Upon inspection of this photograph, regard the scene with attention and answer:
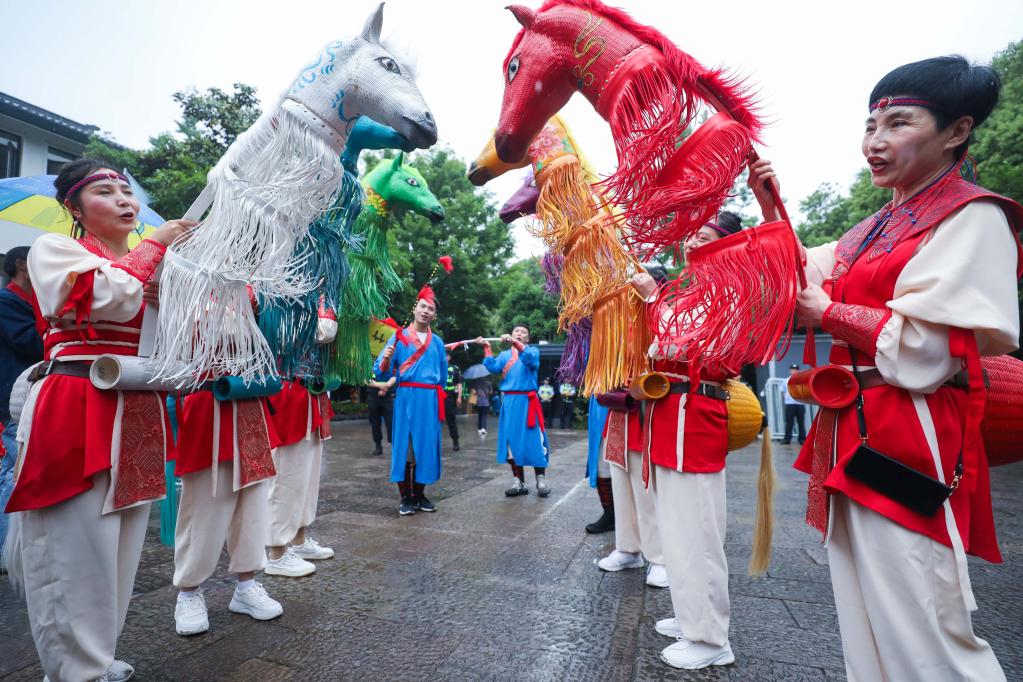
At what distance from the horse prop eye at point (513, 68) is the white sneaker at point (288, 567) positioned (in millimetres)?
2823

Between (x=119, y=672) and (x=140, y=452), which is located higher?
(x=140, y=452)

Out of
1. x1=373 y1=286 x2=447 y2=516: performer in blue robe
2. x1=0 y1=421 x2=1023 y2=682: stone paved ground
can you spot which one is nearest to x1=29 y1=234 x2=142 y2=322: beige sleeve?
x1=0 y1=421 x2=1023 y2=682: stone paved ground

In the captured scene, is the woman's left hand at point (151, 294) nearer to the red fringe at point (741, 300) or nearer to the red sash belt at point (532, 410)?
the red fringe at point (741, 300)

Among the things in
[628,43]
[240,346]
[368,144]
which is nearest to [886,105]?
[628,43]

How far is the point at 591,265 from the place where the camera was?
2715 millimetres

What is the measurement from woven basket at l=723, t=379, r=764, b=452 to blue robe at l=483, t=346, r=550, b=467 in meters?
3.58

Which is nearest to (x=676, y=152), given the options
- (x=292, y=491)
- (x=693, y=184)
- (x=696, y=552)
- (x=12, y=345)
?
(x=693, y=184)

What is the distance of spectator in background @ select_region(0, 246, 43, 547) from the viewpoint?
3055 millimetres

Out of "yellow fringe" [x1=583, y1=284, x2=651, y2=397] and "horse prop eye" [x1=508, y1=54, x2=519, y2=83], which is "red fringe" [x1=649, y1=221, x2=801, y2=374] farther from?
"yellow fringe" [x1=583, y1=284, x2=651, y2=397]

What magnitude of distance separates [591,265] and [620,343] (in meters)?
0.40

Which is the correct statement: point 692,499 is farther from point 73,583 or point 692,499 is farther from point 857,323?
point 73,583

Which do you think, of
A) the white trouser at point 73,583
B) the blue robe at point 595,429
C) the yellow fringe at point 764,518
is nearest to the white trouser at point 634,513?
the yellow fringe at point 764,518

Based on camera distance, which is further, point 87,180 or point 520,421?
point 520,421

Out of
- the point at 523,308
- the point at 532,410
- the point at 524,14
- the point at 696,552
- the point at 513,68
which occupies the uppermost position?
the point at 523,308
